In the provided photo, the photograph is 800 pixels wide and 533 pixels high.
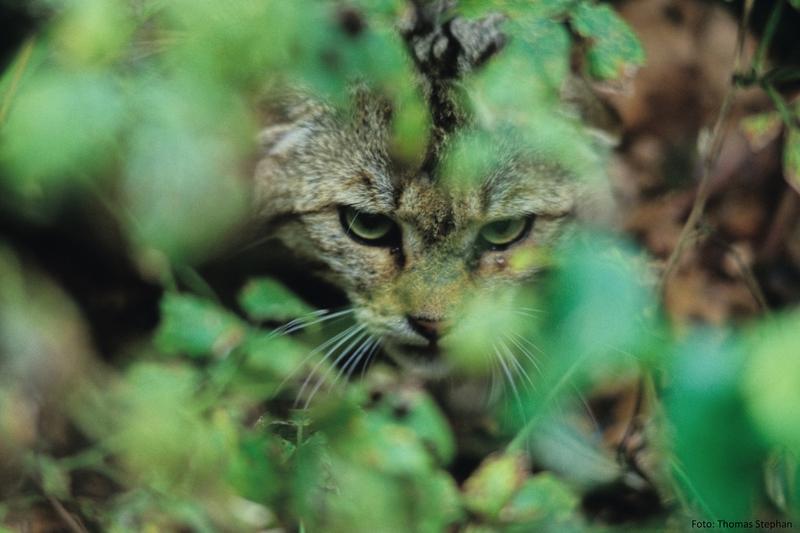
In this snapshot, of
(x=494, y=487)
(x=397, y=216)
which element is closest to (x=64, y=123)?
(x=397, y=216)

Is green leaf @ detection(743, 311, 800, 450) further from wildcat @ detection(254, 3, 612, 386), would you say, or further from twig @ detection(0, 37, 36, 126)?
twig @ detection(0, 37, 36, 126)

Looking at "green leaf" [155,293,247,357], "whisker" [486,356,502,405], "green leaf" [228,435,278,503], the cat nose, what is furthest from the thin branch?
"whisker" [486,356,502,405]

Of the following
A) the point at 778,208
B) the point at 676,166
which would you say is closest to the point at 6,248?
the point at 676,166

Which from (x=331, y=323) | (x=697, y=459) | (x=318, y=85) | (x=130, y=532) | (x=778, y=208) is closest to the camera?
(x=697, y=459)

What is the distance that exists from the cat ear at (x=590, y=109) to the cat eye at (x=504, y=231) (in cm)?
23

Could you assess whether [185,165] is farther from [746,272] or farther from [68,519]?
[746,272]

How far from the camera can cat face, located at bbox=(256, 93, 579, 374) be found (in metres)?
1.46

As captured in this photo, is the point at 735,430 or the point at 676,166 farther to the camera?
the point at 676,166

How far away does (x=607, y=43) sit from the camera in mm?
1135

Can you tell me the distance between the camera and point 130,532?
1518 millimetres

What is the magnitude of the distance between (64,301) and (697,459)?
5.88ft

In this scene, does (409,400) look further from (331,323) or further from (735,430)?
(735,430)

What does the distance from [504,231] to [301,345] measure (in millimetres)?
474

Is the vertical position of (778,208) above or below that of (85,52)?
below
